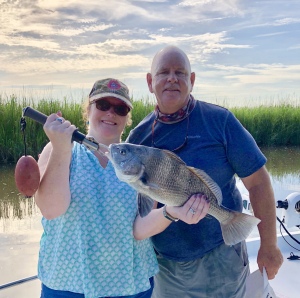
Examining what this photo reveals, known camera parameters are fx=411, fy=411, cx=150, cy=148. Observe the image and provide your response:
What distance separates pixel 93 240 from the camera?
1965 millimetres

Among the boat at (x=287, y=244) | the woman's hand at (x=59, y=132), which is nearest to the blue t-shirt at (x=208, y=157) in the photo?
the woman's hand at (x=59, y=132)

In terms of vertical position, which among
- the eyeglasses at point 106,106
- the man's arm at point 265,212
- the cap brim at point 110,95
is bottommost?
the man's arm at point 265,212

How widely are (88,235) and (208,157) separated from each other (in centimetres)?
78

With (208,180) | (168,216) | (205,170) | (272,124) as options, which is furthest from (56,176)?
(272,124)

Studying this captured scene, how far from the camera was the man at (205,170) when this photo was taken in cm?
227

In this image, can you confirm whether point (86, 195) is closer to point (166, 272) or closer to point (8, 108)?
point (166, 272)

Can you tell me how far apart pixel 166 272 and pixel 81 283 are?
636 mm

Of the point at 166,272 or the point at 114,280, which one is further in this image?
the point at 166,272

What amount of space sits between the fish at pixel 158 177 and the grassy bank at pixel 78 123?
29.6 feet

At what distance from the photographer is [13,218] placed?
652cm

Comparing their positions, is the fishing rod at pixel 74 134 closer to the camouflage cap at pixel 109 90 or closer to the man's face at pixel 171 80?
the camouflage cap at pixel 109 90

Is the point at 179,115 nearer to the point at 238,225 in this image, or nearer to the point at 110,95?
the point at 110,95

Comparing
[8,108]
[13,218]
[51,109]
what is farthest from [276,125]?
[13,218]

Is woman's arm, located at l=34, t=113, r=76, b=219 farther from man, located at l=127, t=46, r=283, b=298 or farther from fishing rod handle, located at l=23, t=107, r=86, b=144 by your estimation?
man, located at l=127, t=46, r=283, b=298
